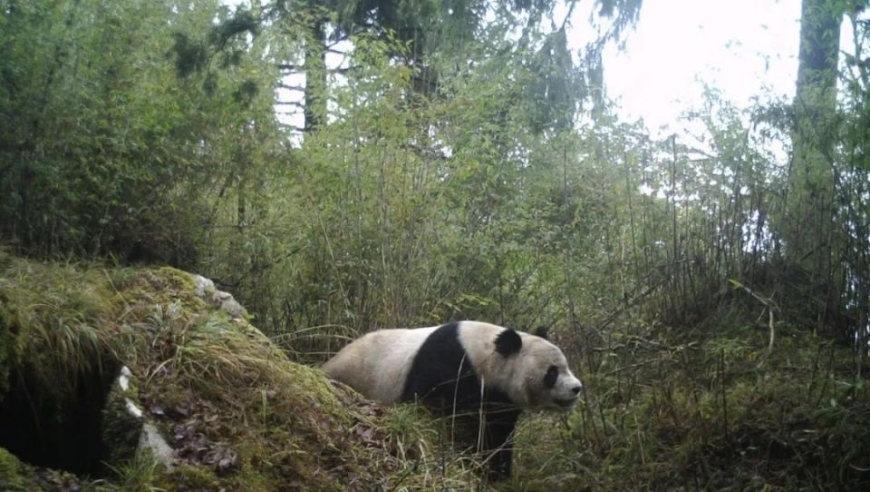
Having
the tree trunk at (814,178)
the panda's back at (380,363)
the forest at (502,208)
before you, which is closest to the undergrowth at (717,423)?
the forest at (502,208)

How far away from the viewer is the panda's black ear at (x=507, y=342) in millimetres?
7438

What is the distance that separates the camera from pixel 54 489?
4875 mm

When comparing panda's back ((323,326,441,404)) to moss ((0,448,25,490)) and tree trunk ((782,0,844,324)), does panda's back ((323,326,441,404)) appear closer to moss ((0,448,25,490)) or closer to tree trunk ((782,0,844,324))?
tree trunk ((782,0,844,324))

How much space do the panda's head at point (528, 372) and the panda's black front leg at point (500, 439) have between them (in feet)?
0.54

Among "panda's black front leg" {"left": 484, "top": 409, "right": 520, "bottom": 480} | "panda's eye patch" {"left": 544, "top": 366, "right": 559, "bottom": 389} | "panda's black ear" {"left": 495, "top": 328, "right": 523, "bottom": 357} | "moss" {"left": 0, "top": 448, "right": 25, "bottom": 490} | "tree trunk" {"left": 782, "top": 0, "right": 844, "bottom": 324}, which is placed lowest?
"panda's black front leg" {"left": 484, "top": 409, "right": 520, "bottom": 480}

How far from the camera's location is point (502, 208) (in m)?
11.1

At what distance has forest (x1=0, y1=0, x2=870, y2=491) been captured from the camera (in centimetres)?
700

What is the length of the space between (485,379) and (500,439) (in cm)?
51

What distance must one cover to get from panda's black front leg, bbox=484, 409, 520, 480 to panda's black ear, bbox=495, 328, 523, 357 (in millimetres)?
461

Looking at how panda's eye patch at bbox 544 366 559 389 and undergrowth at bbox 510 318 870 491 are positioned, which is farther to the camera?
panda's eye patch at bbox 544 366 559 389

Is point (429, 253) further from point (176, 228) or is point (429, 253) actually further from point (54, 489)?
point (54, 489)

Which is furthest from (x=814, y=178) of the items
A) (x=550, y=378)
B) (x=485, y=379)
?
(x=485, y=379)

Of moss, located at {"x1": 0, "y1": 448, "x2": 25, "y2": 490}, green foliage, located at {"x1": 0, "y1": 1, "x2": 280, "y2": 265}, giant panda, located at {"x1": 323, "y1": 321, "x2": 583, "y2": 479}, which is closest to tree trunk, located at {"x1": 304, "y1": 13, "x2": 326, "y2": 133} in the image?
green foliage, located at {"x1": 0, "y1": 1, "x2": 280, "y2": 265}

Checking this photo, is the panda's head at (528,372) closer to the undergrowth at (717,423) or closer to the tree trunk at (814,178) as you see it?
the undergrowth at (717,423)
